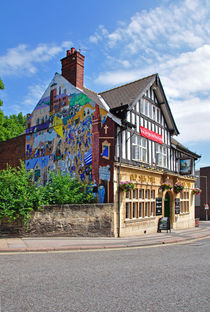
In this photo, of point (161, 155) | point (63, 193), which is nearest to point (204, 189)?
point (161, 155)

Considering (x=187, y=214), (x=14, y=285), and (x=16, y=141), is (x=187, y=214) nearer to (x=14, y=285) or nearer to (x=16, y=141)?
(x=16, y=141)

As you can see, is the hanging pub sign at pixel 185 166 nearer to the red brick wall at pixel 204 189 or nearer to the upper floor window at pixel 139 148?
the upper floor window at pixel 139 148

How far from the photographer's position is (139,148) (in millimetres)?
18797

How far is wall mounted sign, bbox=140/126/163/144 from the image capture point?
19.3 metres

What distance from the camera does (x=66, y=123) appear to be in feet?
61.7

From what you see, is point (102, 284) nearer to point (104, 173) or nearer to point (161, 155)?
point (104, 173)

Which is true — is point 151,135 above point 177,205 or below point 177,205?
above

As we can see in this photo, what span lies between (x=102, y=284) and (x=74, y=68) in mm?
16095

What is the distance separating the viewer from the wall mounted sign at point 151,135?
63.3 feet

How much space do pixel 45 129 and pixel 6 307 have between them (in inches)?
657

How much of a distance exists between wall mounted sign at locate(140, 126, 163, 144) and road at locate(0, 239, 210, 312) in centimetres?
1136

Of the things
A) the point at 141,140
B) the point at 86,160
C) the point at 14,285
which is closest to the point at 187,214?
the point at 141,140

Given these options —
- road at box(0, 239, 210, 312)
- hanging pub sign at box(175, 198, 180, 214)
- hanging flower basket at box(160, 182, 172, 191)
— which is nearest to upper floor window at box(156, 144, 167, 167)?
hanging flower basket at box(160, 182, 172, 191)

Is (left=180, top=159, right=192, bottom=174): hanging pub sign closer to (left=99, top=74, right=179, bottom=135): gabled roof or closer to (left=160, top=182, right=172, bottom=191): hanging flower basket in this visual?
(left=99, top=74, right=179, bottom=135): gabled roof
